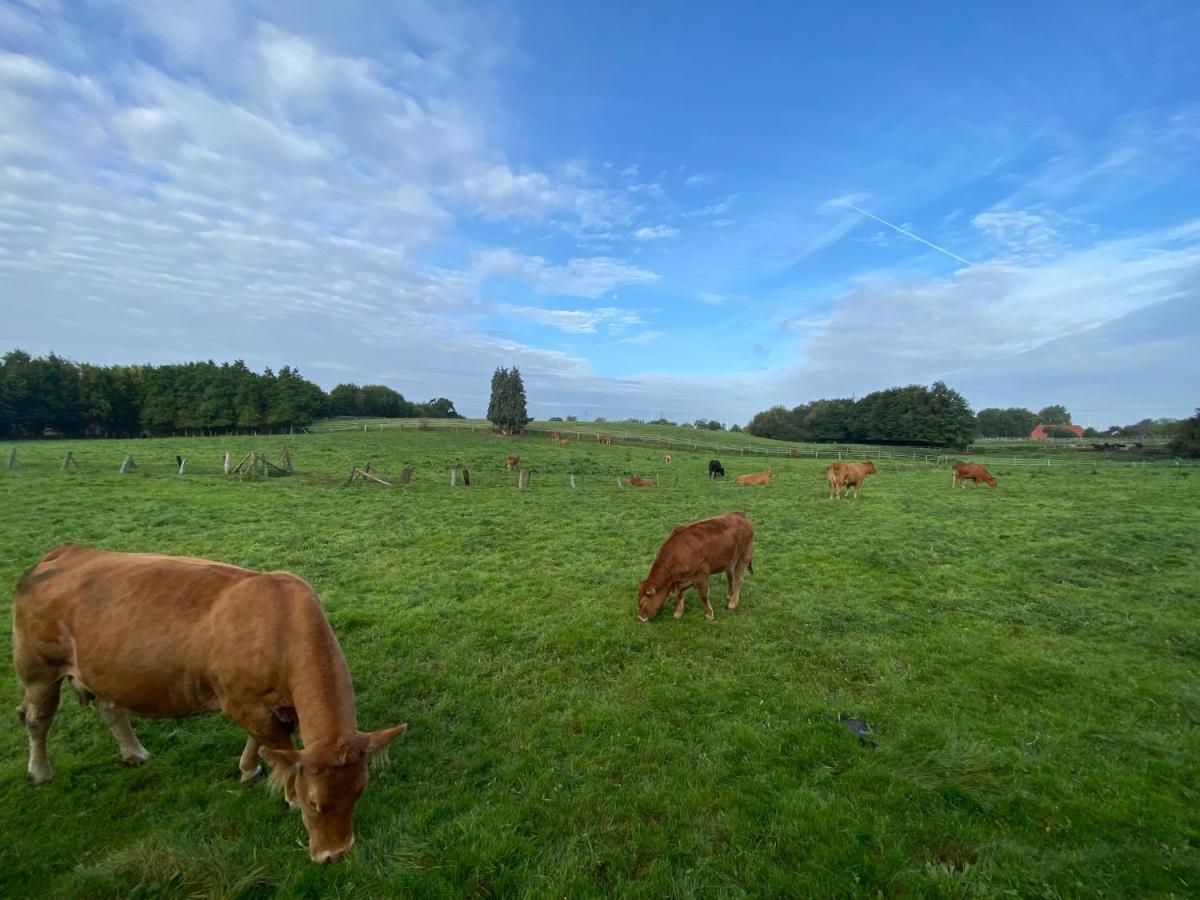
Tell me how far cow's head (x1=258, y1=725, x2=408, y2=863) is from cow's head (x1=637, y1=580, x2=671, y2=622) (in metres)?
5.62

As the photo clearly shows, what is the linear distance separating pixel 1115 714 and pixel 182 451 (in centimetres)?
4447

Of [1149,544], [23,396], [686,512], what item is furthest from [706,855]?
[23,396]

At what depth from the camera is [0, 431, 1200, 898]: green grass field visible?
154 inches

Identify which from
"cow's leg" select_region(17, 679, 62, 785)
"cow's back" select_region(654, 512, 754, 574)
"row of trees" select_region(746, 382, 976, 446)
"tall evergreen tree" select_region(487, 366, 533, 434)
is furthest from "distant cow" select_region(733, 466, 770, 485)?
"row of trees" select_region(746, 382, 976, 446)

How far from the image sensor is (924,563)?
498 inches

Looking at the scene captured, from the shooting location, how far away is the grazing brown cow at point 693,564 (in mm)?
8906

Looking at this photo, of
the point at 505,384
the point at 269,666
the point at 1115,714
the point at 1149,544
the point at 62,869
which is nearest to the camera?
the point at 62,869

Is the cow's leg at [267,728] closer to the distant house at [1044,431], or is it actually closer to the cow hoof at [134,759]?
the cow hoof at [134,759]

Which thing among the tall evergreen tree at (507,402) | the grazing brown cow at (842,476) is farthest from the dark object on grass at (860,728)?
the tall evergreen tree at (507,402)

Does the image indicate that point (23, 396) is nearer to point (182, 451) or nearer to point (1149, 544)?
point (182, 451)

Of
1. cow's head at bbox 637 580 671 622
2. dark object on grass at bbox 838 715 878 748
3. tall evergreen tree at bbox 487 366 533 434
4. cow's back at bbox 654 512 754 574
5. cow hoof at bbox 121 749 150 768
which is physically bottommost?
cow hoof at bbox 121 749 150 768

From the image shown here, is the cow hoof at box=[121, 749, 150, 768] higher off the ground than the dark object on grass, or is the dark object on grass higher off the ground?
the dark object on grass

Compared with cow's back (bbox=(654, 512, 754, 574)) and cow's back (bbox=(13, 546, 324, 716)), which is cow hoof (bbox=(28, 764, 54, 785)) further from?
cow's back (bbox=(654, 512, 754, 574))

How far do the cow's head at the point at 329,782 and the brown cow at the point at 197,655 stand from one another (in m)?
0.01
